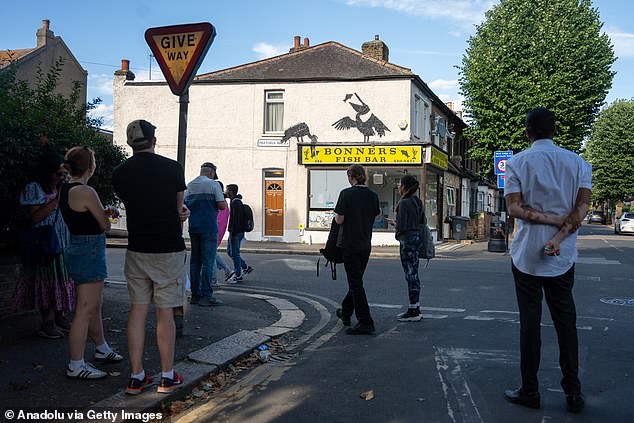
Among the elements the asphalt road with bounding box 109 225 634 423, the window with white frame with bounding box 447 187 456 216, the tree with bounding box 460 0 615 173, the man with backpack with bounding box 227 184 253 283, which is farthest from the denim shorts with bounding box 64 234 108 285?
the window with white frame with bounding box 447 187 456 216

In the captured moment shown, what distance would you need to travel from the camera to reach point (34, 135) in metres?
5.88

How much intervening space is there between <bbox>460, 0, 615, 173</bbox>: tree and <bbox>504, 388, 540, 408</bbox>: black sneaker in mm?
26258

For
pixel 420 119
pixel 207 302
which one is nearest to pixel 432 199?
pixel 420 119

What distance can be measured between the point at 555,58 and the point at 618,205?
41.0 metres

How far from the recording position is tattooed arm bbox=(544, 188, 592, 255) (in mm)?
4215

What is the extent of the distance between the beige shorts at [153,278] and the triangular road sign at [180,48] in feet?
7.40

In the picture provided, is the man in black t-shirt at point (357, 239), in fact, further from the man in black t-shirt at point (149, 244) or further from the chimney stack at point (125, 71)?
the chimney stack at point (125, 71)

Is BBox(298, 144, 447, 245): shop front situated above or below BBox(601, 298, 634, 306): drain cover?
above

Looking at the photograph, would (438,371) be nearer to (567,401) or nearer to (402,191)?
(567,401)

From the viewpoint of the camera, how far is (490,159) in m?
31.1

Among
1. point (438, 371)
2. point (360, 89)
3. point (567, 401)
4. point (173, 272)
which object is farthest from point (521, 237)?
point (360, 89)

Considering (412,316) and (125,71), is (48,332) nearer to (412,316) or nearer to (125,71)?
(412,316)

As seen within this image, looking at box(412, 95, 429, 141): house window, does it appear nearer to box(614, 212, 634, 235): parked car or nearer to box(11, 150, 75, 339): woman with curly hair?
box(11, 150, 75, 339): woman with curly hair

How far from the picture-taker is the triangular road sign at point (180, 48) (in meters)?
5.94
